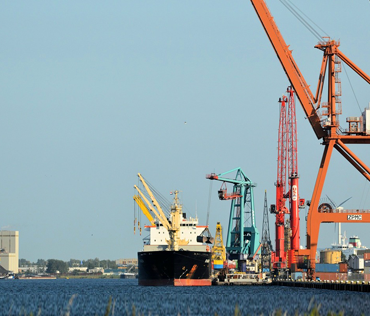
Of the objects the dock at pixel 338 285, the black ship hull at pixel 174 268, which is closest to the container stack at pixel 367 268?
the dock at pixel 338 285

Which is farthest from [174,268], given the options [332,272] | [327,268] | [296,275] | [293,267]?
[327,268]

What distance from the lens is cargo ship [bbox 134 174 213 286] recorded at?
86625mm

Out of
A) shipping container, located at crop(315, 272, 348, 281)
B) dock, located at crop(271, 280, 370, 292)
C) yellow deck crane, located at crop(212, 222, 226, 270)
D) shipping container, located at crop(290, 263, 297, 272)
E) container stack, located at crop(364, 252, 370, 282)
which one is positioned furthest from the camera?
yellow deck crane, located at crop(212, 222, 226, 270)

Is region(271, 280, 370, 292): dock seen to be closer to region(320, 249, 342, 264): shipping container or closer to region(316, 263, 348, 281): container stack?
region(316, 263, 348, 281): container stack

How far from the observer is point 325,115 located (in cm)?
7194

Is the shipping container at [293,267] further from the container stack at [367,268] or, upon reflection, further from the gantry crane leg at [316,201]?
the gantry crane leg at [316,201]

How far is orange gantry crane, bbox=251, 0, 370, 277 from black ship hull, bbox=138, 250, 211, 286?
1875cm

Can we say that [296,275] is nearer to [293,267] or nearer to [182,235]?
[293,267]

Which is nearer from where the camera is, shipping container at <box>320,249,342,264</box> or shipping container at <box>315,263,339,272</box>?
shipping container at <box>315,263,339,272</box>

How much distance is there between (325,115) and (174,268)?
26296 mm

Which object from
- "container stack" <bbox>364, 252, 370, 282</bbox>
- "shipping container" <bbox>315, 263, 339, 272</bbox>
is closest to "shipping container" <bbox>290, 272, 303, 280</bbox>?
"shipping container" <bbox>315, 263, 339, 272</bbox>

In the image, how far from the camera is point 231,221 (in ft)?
410

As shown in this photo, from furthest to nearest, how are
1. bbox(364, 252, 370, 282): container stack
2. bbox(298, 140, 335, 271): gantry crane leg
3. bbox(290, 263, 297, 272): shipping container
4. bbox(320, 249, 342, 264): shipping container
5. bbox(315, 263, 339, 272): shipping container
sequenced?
bbox(320, 249, 342, 264): shipping container → bbox(315, 263, 339, 272): shipping container → bbox(290, 263, 297, 272): shipping container → bbox(364, 252, 370, 282): container stack → bbox(298, 140, 335, 271): gantry crane leg

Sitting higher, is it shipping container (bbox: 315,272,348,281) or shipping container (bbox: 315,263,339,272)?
shipping container (bbox: 315,263,339,272)
